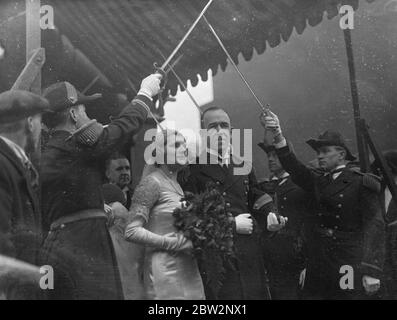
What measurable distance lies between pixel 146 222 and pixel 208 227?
457mm

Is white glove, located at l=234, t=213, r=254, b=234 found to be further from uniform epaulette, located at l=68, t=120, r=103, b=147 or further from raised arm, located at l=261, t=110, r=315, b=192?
uniform epaulette, located at l=68, t=120, r=103, b=147

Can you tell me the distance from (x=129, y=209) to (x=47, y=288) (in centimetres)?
83

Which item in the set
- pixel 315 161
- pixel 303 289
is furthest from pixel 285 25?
pixel 303 289

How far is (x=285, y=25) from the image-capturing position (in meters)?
6.67

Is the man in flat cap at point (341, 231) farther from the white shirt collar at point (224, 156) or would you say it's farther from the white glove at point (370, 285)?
the white shirt collar at point (224, 156)

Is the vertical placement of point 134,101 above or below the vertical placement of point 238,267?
above

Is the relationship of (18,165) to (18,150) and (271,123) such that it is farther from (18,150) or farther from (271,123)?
(271,123)

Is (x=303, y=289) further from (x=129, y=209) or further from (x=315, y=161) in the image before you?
(x=129, y=209)

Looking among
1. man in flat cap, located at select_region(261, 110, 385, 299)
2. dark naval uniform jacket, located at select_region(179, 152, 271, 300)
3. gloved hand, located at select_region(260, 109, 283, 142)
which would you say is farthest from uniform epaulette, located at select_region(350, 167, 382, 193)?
dark naval uniform jacket, located at select_region(179, 152, 271, 300)

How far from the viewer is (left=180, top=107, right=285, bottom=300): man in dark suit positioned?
20.1 feet

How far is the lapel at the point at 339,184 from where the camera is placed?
6.38 m

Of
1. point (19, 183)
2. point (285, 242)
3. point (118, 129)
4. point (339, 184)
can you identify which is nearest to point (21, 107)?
point (19, 183)

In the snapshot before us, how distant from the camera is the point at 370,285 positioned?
6359 millimetres

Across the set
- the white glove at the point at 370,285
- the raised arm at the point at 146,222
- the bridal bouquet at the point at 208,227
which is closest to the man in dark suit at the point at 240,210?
the bridal bouquet at the point at 208,227
